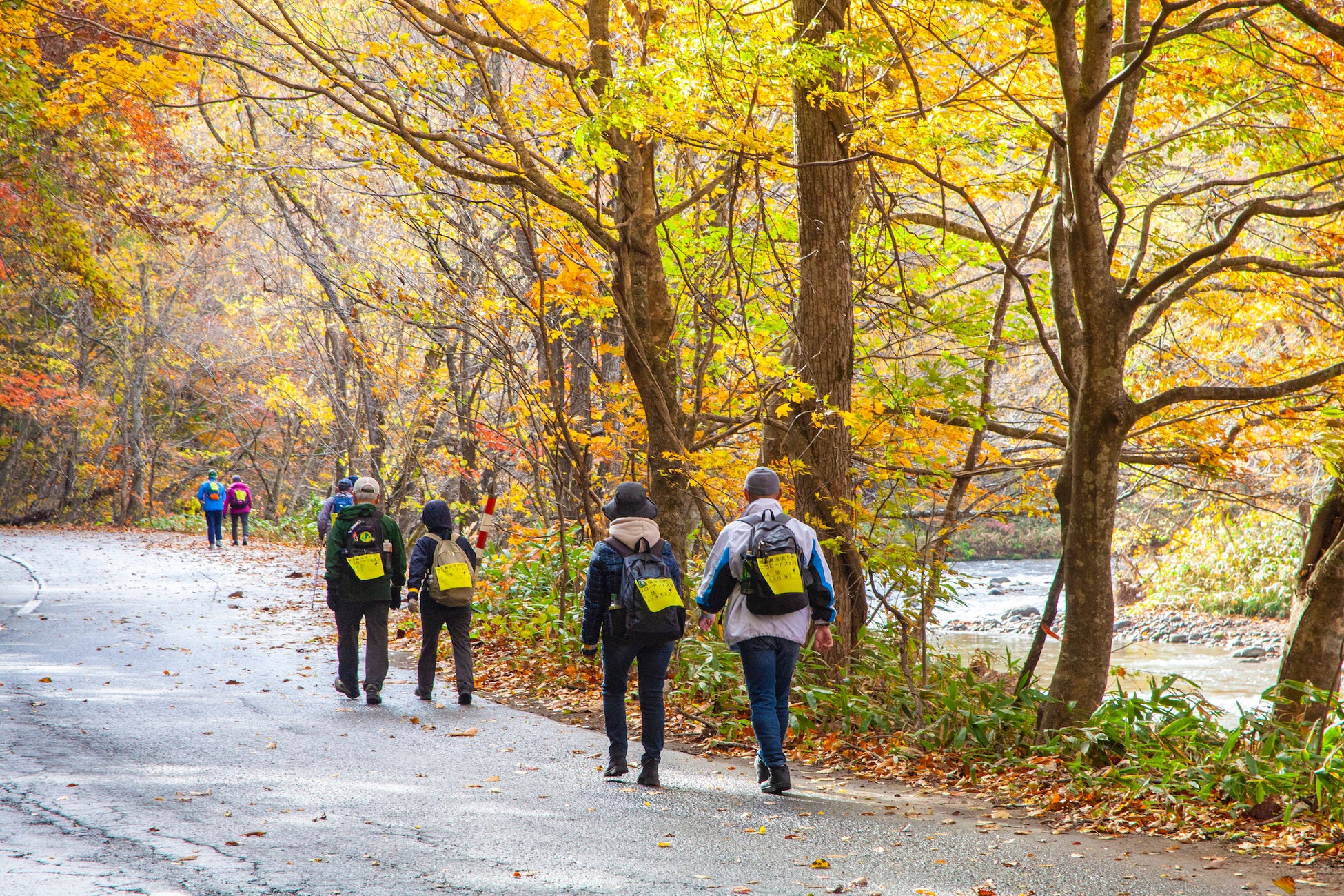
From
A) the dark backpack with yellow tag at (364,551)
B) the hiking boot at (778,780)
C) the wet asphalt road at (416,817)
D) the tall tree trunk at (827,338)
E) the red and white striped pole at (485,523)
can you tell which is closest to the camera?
the wet asphalt road at (416,817)

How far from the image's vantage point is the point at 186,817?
193 inches

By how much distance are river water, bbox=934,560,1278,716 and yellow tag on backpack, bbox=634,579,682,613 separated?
3183mm

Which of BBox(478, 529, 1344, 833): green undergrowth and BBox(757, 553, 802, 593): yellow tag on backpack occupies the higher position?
BBox(757, 553, 802, 593): yellow tag on backpack

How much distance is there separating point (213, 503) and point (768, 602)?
21.8 metres

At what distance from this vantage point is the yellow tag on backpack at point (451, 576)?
27.5ft

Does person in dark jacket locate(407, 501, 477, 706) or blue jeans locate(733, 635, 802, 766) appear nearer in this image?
blue jeans locate(733, 635, 802, 766)

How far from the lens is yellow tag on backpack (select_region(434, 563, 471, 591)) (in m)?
8.37

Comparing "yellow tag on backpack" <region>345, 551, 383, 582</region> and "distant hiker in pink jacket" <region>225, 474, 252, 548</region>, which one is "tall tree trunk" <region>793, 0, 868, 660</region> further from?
"distant hiker in pink jacket" <region>225, 474, 252, 548</region>

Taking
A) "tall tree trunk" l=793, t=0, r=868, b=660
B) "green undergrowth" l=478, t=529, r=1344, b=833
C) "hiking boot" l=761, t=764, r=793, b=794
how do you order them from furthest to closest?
"tall tree trunk" l=793, t=0, r=868, b=660, "hiking boot" l=761, t=764, r=793, b=794, "green undergrowth" l=478, t=529, r=1344, b=833

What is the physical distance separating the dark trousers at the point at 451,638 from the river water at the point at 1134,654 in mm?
4296

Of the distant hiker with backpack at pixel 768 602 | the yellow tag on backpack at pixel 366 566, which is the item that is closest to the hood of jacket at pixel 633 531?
the distant hiker with backpack at pixel 768 602

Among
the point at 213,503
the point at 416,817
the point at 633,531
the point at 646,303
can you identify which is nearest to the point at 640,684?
the point at 633,531

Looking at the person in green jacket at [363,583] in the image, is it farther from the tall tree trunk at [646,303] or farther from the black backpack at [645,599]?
the black backpack at [645,599]

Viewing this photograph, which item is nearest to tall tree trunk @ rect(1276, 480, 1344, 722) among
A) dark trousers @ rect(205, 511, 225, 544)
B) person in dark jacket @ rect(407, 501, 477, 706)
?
person in dark jacket @ rect(407, 501, 477, 706)
